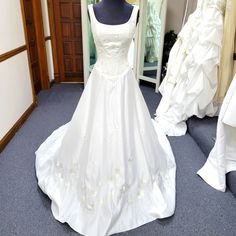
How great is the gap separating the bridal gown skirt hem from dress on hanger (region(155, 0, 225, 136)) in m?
0.91

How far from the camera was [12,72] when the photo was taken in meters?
2.30

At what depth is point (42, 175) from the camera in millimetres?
1650

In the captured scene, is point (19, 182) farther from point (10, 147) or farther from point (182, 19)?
point (182, 19)

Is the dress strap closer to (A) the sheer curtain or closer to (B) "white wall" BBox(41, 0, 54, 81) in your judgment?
(A) the sheer curtain

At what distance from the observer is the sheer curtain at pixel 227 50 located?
1949 millimetres

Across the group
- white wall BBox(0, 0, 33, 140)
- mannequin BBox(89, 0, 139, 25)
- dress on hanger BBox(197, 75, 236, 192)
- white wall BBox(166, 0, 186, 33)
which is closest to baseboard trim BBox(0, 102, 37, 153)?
white wall BBox(0, 0, 33, 140)

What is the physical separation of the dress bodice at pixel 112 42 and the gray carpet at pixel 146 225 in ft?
3.19

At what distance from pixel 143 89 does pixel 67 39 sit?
1.48 meters

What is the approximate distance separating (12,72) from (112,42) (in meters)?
1.42

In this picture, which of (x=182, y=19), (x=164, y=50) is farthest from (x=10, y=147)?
(x=182, y=19)

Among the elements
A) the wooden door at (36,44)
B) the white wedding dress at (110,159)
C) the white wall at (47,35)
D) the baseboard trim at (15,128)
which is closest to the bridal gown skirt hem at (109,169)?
the white wedding dress at (110,159)

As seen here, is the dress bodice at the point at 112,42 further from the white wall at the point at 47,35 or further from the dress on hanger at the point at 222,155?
the white wall at the point at 47,35

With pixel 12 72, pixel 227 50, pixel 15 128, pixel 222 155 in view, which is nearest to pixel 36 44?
pixel 12 72

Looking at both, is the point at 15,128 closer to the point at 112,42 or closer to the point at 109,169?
the point at 109,169
